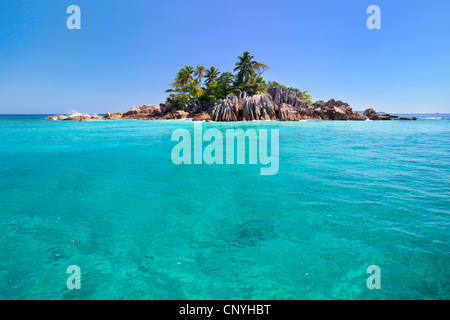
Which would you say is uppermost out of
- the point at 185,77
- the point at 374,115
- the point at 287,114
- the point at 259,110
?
the point at 185,77

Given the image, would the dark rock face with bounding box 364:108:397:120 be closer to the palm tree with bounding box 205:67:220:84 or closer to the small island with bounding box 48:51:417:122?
the small island with bounding box 48:51:417:122

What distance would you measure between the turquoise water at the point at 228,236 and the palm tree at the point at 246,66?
55.2m

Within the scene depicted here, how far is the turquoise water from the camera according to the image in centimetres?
349

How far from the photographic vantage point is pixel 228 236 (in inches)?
192

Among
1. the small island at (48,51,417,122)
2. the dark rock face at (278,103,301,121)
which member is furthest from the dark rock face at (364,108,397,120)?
the dark rock face at (278,103,301,121)

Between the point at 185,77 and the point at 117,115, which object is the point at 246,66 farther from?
the point at 117,115

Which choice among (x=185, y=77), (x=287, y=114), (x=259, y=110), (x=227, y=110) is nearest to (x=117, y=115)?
(x=185, y=77)

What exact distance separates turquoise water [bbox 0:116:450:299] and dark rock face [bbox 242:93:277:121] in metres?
44.2

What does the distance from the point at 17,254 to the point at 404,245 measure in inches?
307

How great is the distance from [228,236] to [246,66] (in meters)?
60.5

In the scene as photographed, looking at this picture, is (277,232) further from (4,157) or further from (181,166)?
(4,157)

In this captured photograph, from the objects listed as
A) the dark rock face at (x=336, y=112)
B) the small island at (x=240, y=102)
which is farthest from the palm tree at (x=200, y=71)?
the dark rock face at (x=336, y=112)
